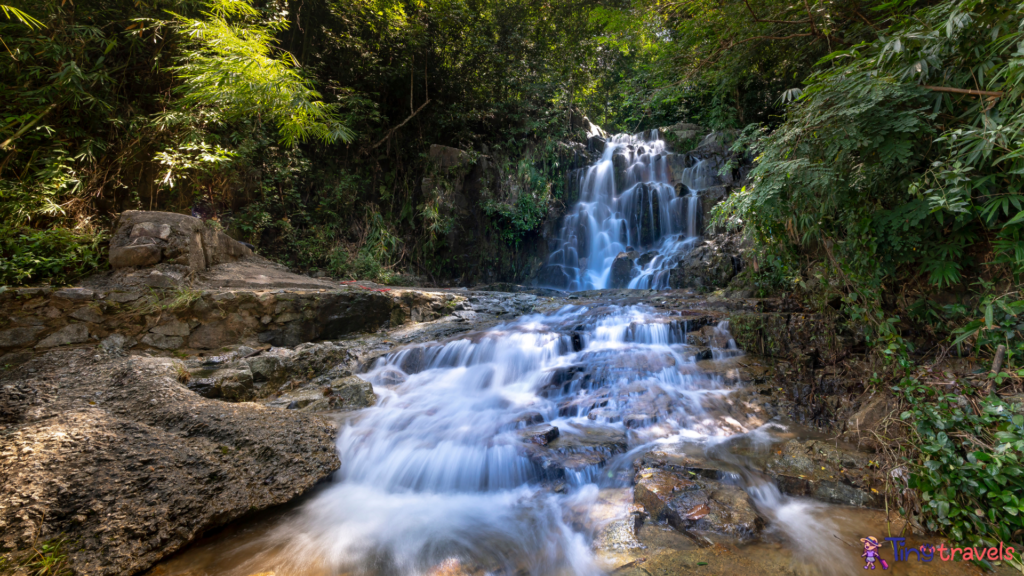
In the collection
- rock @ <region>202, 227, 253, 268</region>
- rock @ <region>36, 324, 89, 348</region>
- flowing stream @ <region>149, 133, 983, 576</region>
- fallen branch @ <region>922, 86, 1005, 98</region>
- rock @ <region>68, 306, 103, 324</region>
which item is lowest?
flowing stream @ <region>149, 133, 983, 576</region>

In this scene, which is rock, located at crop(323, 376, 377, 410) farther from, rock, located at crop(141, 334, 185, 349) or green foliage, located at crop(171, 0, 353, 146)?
green foliage, located at crop(171, 0, 353, 146)

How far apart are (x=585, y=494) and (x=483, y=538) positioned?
88 cm

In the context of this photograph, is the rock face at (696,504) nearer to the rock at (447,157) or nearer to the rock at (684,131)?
the rock at (447,157)

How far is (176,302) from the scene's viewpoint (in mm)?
4879

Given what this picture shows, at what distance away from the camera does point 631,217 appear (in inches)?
468

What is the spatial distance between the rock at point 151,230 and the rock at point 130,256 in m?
0.22

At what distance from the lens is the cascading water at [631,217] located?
35.0 ft

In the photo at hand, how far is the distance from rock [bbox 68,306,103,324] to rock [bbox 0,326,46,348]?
28 centimetres

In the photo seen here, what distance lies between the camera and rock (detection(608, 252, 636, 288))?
34.1ft

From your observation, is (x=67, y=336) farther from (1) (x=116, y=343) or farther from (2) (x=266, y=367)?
(2) (x=266, y=367)

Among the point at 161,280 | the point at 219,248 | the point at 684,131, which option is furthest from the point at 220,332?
the point at 684,131

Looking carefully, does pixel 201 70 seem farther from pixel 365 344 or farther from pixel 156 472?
pixel 156 472

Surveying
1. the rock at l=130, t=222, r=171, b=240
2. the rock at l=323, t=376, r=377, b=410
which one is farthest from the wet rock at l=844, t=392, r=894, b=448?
the rock at l=130, t=222, r=171, b=240

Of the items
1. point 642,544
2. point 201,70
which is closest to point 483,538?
point 642,544
